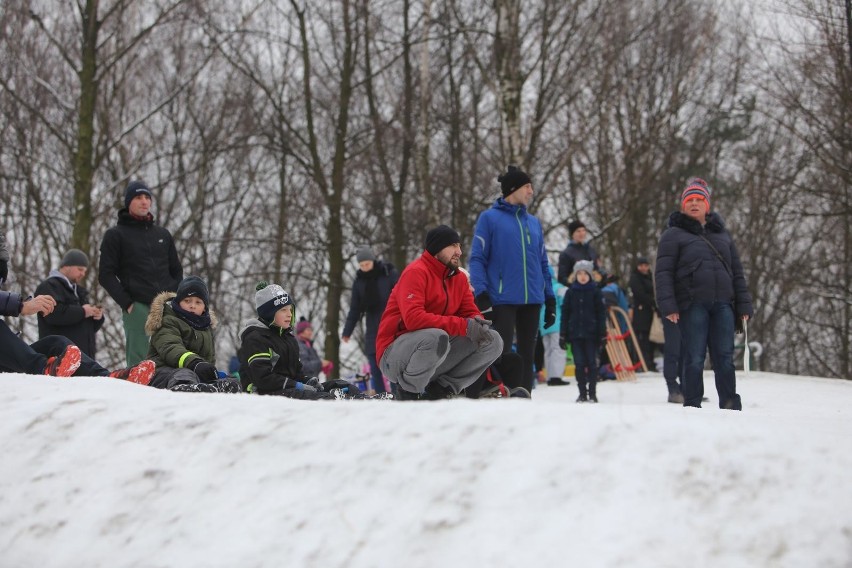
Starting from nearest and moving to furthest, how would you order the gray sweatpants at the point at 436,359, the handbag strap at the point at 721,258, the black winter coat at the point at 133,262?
the gray sweatpants at the point at 436,359, the handbag strap at the point at 721,258, the black winter coat at the point at 133,262

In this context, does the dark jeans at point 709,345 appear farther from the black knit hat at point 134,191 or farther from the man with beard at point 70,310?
the man with beard at point 70,310

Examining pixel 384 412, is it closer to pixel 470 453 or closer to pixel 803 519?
pixel 470 453

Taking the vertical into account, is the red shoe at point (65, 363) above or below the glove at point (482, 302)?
below

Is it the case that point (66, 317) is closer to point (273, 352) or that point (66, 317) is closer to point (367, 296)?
point (273, 352)

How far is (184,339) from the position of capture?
6.61 m

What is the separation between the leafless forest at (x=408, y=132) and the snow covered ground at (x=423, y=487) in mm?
10765

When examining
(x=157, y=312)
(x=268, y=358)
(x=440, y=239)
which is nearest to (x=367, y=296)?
(x=157, y=312)

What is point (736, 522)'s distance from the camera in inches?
94.0

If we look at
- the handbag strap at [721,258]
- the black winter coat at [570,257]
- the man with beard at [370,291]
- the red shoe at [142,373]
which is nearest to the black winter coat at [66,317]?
the red shoe at [142,373]

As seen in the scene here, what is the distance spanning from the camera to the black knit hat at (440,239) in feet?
19.0

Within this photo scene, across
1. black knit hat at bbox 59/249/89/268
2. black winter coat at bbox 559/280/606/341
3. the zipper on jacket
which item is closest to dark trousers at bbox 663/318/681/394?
black winter coat at bbox 559/280/606/341

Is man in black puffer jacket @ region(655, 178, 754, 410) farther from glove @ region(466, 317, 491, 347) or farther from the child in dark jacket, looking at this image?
the child in dark jacket

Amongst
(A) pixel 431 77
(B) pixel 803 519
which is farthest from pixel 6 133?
(B) pixel 803 519

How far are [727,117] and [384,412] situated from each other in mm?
24226
